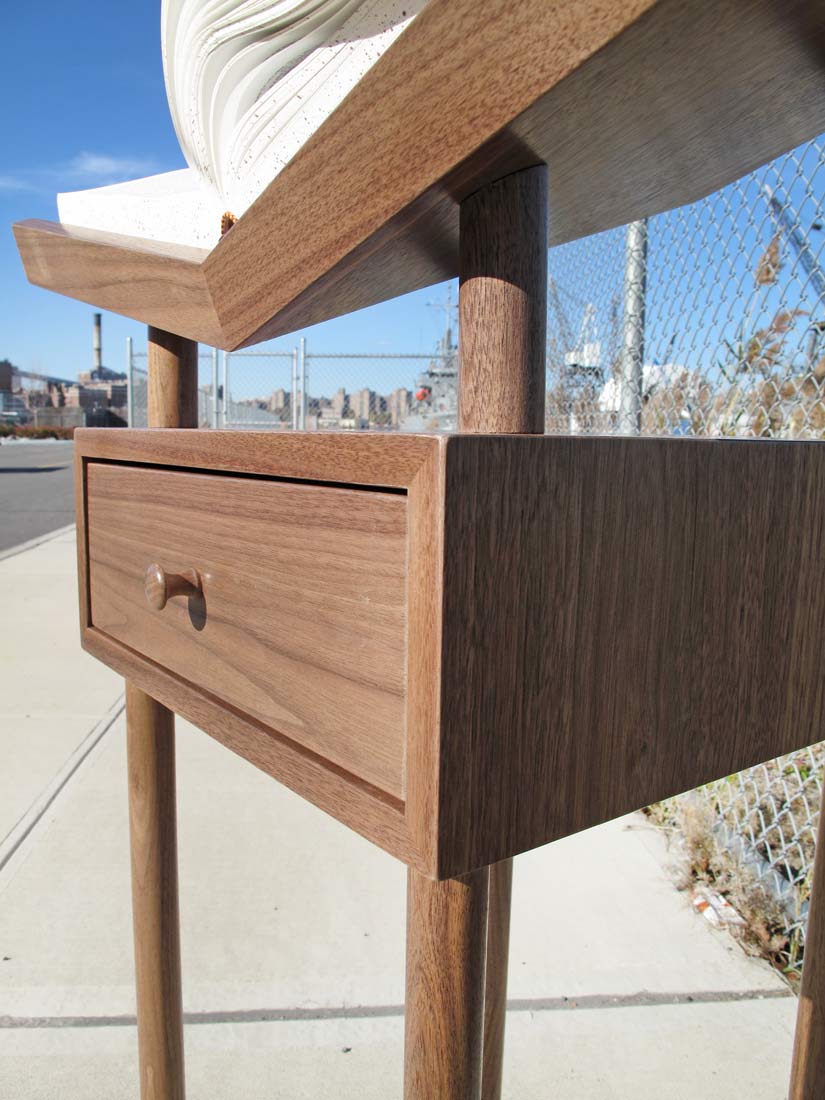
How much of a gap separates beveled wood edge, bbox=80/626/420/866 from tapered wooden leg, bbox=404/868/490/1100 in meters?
0.09

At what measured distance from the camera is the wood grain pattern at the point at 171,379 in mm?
788

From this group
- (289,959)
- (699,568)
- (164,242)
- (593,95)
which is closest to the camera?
(593,95)

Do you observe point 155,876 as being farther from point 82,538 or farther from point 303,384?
point 303,384

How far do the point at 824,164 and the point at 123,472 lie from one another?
1331 mm

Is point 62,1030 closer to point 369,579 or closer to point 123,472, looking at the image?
point 123,472

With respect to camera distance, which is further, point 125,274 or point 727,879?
point 727,879

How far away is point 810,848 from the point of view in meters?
1.69

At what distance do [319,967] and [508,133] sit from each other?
1461 millimetres

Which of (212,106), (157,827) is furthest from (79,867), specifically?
(212,106)

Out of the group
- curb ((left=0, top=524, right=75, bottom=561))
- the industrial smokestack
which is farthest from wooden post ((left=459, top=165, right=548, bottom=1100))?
the industrial smokestack

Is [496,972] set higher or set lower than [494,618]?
lower

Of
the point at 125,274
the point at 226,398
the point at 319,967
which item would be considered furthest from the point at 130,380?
the point at 125,274

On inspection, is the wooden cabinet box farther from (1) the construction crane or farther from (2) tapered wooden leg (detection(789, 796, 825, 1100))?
(1) the construction crane

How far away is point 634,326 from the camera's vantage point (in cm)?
210
